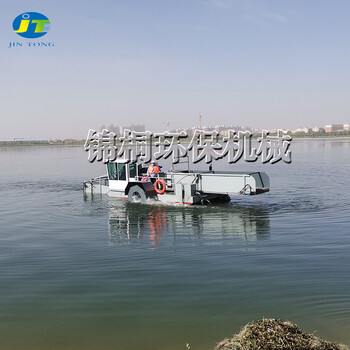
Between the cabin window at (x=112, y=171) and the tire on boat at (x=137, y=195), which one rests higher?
the cabin window at (x=112, y=171)

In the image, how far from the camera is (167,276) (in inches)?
412

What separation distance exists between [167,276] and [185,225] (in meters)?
7.05

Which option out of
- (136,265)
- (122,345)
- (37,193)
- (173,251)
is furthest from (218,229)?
(37,193)

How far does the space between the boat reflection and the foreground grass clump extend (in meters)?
7.81

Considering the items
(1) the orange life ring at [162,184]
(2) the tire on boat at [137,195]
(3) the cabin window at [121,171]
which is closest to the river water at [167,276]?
(1) the orange life ring at [162,184]

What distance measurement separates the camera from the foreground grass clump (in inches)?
227

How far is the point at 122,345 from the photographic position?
7141 mm

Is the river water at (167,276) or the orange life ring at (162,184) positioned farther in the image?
the orange life ring at (162,184)

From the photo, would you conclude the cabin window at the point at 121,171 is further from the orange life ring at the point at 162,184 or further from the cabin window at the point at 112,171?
the orange life ring at the point at 162,184

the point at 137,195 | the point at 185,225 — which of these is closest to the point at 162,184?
the point at 137,195

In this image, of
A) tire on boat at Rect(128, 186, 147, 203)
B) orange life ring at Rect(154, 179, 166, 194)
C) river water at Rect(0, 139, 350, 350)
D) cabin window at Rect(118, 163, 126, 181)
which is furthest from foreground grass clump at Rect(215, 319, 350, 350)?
cabin window at Rect(118, 163, 126, 181)

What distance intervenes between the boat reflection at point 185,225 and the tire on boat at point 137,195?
1.16 ft

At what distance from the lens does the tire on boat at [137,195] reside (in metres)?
22.8

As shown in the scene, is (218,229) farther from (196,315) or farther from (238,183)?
(196,315)
